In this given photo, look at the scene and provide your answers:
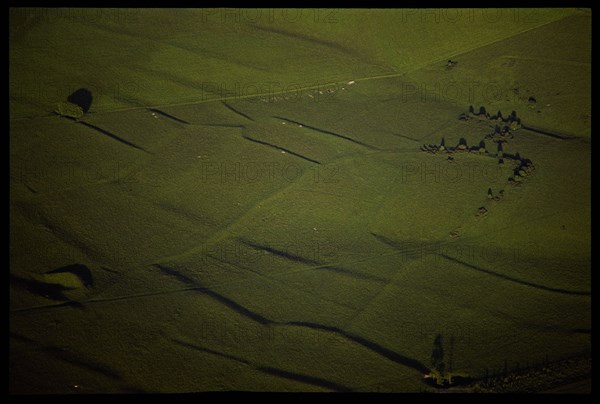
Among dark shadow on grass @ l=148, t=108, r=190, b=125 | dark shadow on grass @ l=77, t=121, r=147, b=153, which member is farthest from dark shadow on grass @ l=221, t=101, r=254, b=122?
dark shadow on grass @ l=77, t=121, r=147, b=153

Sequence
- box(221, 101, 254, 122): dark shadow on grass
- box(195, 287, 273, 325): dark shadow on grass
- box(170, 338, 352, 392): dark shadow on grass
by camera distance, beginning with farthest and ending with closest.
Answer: box(221, 101, 254, 122): dark shadow on grass < box(195, 287, 273, 325): dark shadow on grass < box(170, 338, 352, 392): dark shadow on grass

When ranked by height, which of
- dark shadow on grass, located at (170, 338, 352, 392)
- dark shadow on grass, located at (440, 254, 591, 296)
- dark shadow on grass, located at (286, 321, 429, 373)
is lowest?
dark shadow on grass, located at (170, 338, 352, 392)

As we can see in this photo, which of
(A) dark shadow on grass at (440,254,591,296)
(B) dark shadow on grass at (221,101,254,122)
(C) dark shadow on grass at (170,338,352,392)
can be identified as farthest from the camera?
(B) dark shadow on grass at (221,101,254,122)

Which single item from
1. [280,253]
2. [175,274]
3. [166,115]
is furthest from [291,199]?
[166,115]

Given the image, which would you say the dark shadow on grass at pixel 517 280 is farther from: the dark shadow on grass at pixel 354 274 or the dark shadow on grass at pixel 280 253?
the dark shadow on grass at pixel 280 253

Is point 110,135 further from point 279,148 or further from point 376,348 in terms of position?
point 376,348

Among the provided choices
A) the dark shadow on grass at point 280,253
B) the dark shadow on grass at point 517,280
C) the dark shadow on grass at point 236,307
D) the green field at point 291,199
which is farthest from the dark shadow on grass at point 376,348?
the dark shadow on grass at point 517,280

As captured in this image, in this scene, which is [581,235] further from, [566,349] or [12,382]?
[12,382]

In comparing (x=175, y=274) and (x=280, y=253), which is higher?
(x=280, y=253)

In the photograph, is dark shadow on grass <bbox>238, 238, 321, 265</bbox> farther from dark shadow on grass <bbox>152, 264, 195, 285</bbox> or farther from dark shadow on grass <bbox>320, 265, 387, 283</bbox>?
dark shadow on grass <bbox>152, 264, 195, 285</bbox>

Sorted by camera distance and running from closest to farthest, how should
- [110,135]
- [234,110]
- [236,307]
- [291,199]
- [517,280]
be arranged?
A: [236,307]
[517,280]
[291,199]
[110,135]
[234,110]
